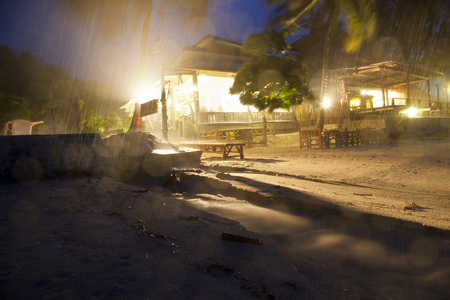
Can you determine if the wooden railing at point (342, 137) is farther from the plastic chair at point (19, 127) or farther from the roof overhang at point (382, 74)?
the plastic chair at point (19, 127)

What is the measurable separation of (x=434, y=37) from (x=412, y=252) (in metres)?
35.2

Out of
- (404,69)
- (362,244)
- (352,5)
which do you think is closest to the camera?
(362,244)

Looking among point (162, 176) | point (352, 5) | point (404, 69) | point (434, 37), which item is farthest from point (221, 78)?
point (434, 37)

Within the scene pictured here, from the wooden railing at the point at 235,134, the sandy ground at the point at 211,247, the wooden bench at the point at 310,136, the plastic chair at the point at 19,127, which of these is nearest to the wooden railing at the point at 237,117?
the wooden railing at the point at 235,134

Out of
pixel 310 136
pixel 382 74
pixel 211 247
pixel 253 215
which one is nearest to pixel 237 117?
pixel 310 136

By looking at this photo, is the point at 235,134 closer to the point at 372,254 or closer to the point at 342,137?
the point at 342,137

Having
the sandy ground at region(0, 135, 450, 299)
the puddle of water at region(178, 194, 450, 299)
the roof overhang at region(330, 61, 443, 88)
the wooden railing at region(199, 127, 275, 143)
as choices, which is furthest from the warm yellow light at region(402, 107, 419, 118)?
the puddle of water at region(178, 194, 450, 299)

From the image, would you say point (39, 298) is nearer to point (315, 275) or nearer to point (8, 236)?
point (8, 236)

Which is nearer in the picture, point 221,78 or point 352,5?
point 352,5

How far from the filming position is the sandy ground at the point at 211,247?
1523 mm

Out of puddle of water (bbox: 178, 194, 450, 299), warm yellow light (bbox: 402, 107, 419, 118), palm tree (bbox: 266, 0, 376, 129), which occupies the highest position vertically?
palm tree (bbox: 266, 0, 376, 129)

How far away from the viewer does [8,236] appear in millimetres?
2039

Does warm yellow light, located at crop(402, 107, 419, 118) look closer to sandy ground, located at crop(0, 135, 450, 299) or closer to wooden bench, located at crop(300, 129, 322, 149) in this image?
wooden bench, located at crop(300, 129, 322, 149)

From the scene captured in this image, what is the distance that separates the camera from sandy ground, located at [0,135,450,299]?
1.52 metres
